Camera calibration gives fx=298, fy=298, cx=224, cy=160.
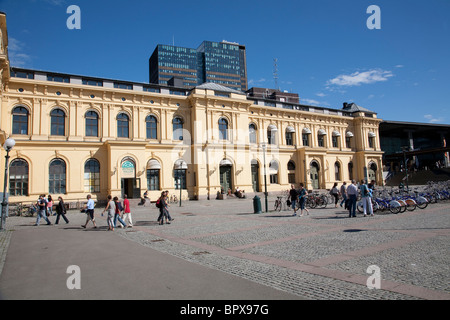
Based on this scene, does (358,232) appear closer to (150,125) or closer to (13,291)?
(13,291)

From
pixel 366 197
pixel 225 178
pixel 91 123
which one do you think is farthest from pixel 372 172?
pixel 91 123

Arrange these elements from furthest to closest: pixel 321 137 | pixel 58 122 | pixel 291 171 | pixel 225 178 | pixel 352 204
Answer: pixel 321 137 → pixel 291 171 → pixel 225 178 → pixel 58 122 → pixel 352 204

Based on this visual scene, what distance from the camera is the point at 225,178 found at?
36.0 m

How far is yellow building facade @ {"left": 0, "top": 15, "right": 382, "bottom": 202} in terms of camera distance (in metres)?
28.0

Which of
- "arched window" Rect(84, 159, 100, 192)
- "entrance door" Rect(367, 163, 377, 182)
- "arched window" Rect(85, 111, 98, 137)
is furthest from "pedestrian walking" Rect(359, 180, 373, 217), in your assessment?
"entrance door" Rect(367, 163, 377, 182)

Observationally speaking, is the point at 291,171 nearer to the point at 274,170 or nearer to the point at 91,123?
the point at 274,170

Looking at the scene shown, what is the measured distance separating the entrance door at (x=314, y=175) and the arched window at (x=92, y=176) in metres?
28.5

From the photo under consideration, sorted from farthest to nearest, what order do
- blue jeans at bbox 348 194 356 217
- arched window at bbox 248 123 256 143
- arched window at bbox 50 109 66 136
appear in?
1. arched window at bbox 248 123 256 143
2. arched window at bbox 50 109 66 136
3. blue jeans at bbox 348 194 356 217

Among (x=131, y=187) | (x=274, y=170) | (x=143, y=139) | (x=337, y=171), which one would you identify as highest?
(x=143, y=139)

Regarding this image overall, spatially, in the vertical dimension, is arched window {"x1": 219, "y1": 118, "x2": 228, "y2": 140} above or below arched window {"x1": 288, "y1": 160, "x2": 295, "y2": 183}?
above

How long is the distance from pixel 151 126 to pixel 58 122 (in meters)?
9.24

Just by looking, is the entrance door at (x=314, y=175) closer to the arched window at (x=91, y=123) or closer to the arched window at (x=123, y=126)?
the arched window at (x=123, y=126)

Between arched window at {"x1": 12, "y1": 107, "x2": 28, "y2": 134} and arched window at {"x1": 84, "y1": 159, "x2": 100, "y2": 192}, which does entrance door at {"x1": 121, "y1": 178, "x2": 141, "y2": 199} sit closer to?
→ arched window at {"x1": 84, "y1": 159, "x2": 100, "y2": 192}

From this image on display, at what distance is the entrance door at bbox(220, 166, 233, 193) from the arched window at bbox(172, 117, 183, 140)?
247 inches
